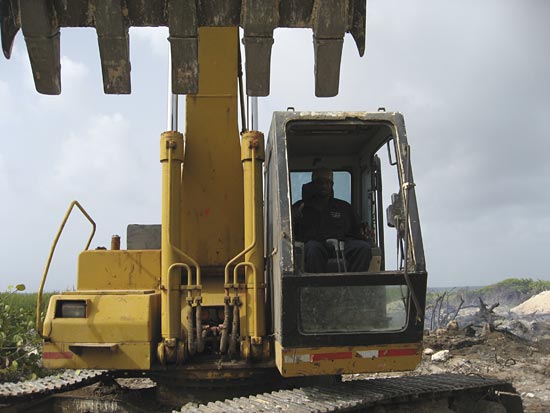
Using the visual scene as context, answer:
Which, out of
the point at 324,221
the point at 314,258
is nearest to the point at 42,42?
the point at 314,258

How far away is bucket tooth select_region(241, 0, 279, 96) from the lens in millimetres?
2990

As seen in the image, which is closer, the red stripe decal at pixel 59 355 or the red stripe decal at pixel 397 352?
the red stripe decal at pixel 397 352

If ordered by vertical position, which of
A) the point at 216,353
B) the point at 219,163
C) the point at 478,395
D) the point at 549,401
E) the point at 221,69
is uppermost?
the point at 221,69

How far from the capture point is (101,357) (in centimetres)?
439

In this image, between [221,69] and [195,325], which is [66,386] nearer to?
[195,325]

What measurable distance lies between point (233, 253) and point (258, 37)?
2.23 metres

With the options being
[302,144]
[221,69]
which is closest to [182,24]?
[221,69]

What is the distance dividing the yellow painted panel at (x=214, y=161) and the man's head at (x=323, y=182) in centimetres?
78

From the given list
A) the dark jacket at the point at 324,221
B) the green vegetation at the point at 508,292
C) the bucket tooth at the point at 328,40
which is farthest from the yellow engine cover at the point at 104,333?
the green vegetation at the point at 508,292

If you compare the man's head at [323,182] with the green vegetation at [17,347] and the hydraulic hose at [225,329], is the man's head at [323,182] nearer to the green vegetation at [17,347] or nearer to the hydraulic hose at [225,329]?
the hydraulic hose at [225,329]

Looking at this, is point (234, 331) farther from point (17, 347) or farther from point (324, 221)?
point (17, 347)

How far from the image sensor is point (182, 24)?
3.01m

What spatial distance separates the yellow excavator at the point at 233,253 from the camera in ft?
9.99

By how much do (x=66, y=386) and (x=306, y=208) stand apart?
269 centimetres
